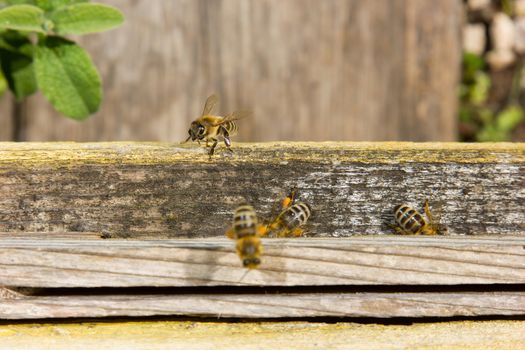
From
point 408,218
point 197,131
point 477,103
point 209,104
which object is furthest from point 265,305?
point 477,103

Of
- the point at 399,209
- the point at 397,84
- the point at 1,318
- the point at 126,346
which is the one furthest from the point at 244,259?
the point at 397,84

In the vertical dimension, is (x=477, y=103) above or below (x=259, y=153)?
above

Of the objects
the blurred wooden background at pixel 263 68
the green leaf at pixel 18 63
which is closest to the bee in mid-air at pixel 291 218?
the green leaf at pixel 18 63

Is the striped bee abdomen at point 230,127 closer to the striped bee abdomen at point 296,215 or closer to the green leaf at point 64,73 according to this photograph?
the green leaf at point 64,73

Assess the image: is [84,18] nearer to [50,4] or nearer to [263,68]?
[50,4]

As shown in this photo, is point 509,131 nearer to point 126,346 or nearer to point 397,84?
point 397,84

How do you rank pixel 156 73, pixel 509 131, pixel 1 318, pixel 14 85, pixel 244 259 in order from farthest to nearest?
pixel 509 131, pixel 156 73, pixel 14 85, pixel 1 318, pixel 244 259

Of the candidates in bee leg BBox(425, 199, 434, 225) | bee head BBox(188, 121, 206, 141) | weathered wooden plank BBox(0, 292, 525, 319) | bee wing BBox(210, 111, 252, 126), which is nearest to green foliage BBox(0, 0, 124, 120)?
bee head BBox(188, 121, 206, 141)

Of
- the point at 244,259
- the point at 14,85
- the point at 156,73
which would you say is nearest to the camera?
the point at 244,259
